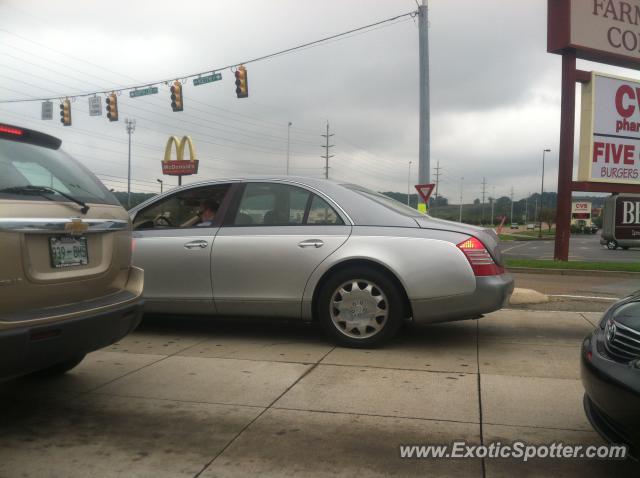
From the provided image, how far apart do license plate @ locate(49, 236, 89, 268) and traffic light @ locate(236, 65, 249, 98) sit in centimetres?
1793

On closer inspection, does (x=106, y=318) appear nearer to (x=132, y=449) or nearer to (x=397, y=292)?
(x=132, y=449)

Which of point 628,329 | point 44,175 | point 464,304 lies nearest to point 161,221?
point 44,175

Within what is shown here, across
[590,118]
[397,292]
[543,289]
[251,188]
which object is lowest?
[543,289]

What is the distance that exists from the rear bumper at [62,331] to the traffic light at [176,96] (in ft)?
65.2

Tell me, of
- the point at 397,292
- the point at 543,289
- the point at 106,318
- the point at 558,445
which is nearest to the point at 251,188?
the point at 397,292

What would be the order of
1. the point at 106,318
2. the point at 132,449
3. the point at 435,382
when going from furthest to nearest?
the point at 435,382, the point at 106,318, the point at 132,449

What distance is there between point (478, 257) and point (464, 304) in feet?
1.38

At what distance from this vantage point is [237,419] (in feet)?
11.1

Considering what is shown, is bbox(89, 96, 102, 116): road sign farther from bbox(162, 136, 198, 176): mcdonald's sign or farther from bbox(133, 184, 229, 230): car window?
bbox(133, 184, 229, 230): car window

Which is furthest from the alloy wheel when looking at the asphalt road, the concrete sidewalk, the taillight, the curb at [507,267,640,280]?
the asphalt road

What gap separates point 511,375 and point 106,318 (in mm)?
2919

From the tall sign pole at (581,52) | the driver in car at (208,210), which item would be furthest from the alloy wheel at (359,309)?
the tall sign pole at (581,52)

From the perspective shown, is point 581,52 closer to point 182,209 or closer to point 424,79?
point 424,79

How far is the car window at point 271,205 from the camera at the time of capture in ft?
17.4
